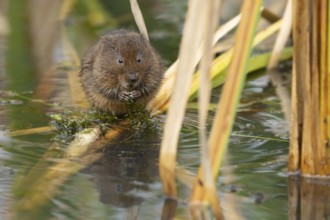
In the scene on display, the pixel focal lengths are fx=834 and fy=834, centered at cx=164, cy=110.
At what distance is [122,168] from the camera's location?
15.3 ft

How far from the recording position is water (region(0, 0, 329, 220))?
4000 millimetres

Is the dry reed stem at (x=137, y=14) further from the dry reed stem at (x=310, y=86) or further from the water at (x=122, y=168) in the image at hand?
the dry reed stem at (x=310, y=86)

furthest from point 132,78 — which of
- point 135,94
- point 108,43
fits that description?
point 108,43

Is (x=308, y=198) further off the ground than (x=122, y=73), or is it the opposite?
(x=122, y=73)

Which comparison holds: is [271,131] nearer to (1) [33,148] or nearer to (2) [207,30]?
(1) [33,148]

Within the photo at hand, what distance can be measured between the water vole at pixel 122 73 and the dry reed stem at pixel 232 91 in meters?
1.64

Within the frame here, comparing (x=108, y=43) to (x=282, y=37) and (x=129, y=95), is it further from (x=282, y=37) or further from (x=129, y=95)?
(x=282, y=37)

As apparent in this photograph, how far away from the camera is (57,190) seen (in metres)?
4.24

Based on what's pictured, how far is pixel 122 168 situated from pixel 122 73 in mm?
965

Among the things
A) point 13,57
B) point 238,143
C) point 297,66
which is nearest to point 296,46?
point 297,66

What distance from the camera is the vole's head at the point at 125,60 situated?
5.39 meters

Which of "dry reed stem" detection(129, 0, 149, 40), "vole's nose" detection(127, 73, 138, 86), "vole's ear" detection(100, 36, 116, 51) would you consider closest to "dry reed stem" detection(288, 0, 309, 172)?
"dry reed stem" detection(129, 0, 149, 40)

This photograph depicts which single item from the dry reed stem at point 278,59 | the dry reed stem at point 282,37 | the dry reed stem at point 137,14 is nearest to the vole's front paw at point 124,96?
the dry reed stem at point 137,14

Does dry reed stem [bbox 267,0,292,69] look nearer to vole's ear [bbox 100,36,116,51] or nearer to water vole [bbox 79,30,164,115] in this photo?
water vole [bbox 79,30,164,115]
